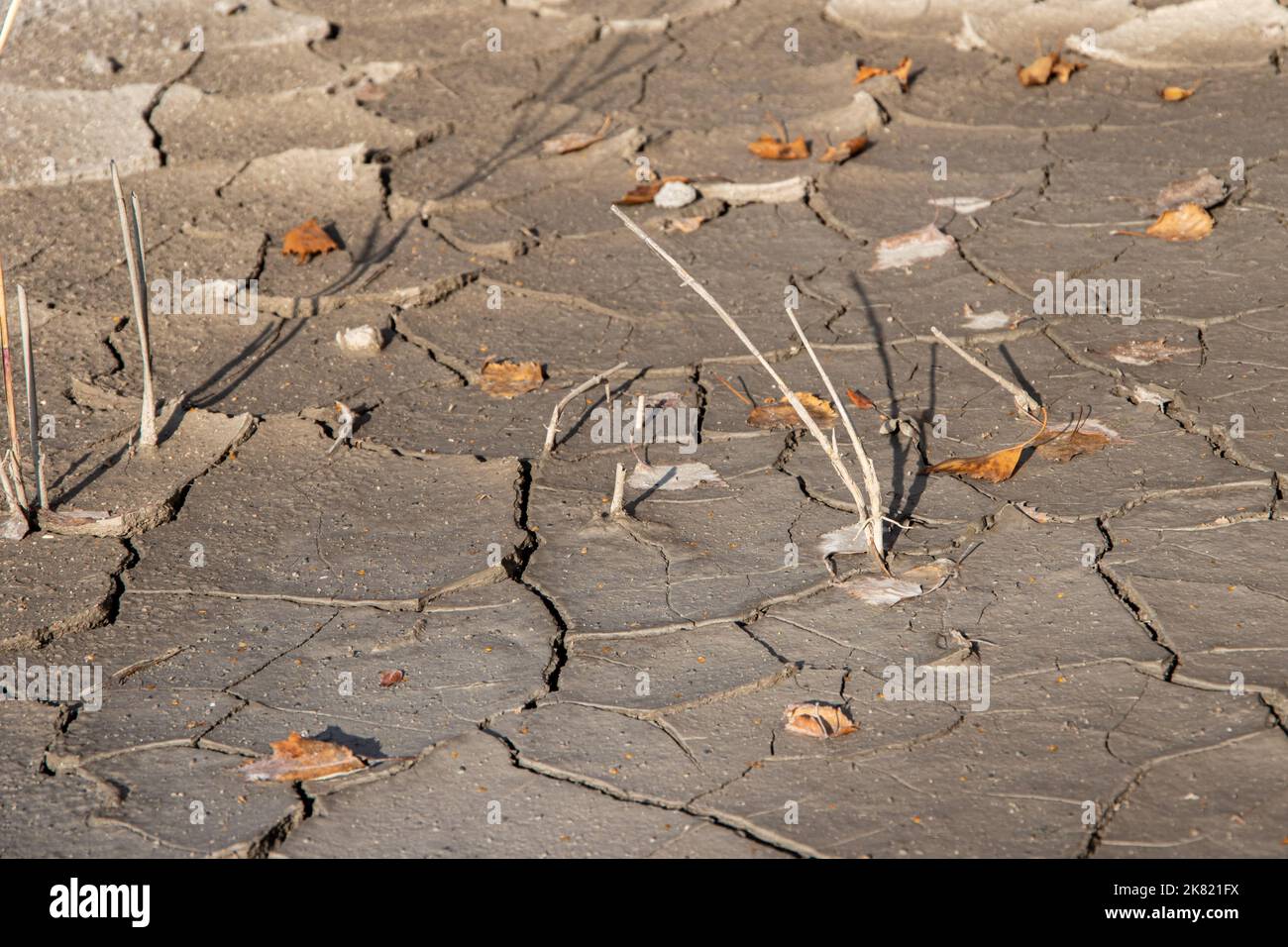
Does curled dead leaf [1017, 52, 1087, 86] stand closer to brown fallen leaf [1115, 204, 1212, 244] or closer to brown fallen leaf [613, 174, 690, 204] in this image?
brown fallen leaf [1115, 204, 1212, 244]

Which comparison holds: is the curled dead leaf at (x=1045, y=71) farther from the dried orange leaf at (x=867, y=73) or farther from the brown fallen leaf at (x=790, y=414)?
the brown fallen leaf at (x=790, y=414)

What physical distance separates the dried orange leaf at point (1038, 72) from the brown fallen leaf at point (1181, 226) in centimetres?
112

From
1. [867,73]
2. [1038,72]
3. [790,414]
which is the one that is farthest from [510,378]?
[1038,72]

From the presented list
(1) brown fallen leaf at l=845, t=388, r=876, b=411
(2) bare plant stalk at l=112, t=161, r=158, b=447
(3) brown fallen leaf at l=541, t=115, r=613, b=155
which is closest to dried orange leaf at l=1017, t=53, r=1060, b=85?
(3) brown fallen leaf at l=541, t=115, r=613, b=155

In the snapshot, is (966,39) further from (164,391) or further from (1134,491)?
(164,391)

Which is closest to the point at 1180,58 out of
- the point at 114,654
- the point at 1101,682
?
the point at 1101,682

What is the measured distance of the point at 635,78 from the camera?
532 cm

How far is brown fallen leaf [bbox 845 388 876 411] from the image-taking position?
3.42 metres

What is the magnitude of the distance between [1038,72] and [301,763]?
3.74 m

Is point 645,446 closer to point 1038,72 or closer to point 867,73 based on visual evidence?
point 867,73

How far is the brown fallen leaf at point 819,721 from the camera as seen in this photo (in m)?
2.43

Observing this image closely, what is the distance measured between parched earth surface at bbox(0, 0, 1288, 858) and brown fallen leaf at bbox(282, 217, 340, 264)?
1.6 inches

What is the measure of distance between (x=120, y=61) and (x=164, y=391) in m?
2.37

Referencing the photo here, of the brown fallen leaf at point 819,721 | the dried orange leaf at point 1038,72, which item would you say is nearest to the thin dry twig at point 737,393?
the brown fallen leaf at point 819,721
